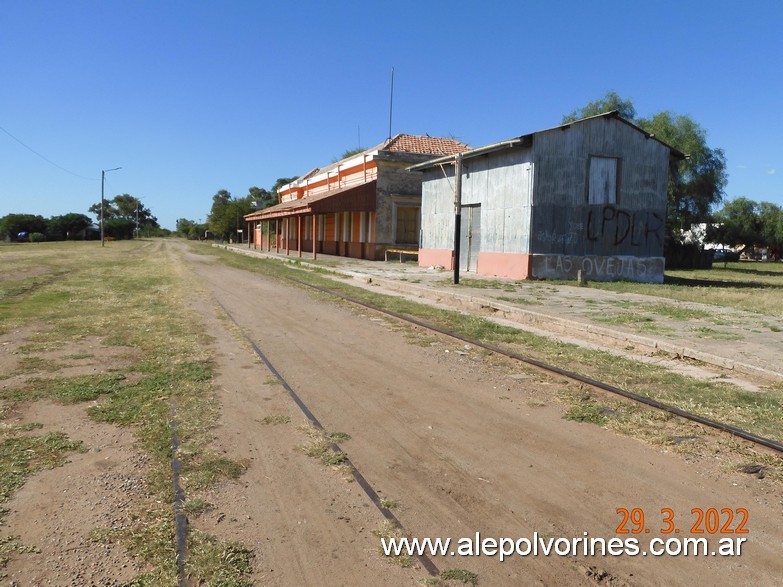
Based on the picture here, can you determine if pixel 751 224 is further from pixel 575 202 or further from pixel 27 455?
pixel 27 455

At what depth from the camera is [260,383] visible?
6.63 metres

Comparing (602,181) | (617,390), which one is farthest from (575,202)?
(617,390)

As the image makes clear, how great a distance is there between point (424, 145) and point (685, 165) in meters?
16.5

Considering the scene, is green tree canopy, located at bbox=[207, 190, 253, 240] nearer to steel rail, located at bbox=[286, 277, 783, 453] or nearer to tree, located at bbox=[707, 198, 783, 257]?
tree, located at bbox=[707, 198, 783, 257]

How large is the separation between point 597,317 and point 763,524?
27.2 ft

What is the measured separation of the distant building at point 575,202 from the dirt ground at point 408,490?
1460 cm

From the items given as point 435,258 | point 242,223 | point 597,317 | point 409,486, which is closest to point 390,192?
point 435,258

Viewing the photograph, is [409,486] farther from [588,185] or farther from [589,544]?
[588,185]

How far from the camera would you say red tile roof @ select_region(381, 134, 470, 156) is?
34.9 metres

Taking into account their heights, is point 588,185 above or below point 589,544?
above

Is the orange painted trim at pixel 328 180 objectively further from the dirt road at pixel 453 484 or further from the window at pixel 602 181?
the dirt road at pixel 453 484

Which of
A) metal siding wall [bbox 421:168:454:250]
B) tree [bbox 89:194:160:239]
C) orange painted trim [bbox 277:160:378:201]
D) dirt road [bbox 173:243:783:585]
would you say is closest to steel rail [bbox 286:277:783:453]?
dirt road [bbox 173:243:783:585]

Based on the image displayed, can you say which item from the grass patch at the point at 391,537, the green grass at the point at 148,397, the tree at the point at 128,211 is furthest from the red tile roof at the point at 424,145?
the tree at the point at 128,211

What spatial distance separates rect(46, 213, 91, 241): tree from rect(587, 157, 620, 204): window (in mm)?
86193
